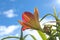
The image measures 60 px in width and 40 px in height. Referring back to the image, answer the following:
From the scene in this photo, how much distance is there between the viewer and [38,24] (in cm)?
56

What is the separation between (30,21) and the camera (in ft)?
1.78

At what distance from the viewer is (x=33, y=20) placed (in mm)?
559

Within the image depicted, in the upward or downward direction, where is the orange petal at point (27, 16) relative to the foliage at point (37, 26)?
upward

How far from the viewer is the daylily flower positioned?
→ 1.77 ft

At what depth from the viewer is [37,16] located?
1.85ft

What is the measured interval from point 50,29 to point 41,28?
34 millimetres

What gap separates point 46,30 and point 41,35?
0.07 metres

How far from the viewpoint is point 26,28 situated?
1.76 ft

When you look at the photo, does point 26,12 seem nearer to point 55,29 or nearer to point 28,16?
point 28,16

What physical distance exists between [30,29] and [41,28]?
0.04 metres

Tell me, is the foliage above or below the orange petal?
below

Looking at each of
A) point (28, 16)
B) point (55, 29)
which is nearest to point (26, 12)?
point (28, 16)

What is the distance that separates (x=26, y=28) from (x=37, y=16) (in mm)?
60

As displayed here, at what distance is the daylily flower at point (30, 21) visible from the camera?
54 centimetres
